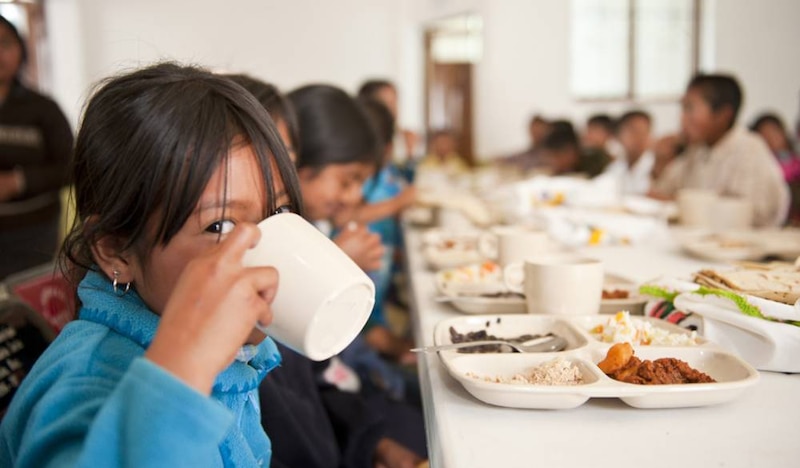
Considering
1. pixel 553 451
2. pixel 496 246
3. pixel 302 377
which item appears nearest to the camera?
pixel 553 451

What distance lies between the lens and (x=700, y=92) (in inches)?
134

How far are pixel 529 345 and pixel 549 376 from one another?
0.14m

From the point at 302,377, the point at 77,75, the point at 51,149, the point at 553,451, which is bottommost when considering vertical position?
the point at 302,377

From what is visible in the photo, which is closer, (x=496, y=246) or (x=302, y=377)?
(x=302, y=377)

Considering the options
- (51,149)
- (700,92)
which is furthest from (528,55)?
(51,149)

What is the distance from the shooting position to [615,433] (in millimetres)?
674

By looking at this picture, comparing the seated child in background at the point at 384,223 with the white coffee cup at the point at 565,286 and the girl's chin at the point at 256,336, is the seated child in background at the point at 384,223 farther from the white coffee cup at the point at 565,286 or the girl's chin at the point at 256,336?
the girl's chin at the point at 256,336

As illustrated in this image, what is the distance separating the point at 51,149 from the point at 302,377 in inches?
72.7

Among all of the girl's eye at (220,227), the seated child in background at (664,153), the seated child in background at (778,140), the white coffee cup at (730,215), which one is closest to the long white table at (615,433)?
the girl's eye at (220,227)

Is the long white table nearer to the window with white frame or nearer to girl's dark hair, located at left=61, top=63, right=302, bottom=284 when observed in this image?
girl's dark hair, located at left=61, top=63, right=302, bottom=284

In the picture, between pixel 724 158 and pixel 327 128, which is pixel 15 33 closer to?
pixel 327 128

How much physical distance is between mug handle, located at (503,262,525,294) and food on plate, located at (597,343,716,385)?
0.36 metres

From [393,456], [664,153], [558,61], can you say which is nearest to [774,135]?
[664,153]

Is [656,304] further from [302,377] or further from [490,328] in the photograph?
[302,377]
